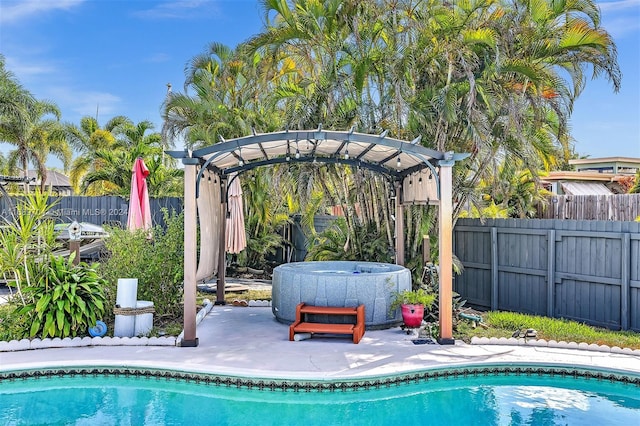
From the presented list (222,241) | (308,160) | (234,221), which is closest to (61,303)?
(222,241)

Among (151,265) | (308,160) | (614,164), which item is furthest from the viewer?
(614,164)

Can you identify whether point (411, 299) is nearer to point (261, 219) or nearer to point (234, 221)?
point (234, 221)

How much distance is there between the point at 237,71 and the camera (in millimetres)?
14078

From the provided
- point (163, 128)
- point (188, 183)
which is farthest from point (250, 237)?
point (188, 183)

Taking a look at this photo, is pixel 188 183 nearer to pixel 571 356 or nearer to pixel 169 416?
pixel 169 416

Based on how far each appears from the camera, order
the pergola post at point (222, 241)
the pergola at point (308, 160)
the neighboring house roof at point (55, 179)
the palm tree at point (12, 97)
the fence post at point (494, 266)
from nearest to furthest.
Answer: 1. the pergola at point (308, 160)
2. the pergola post at point (222, 241)
3. the fence post at point (494, 266)
4. the palm tree at point (12, 97)
5. the neighboring house roof at point (55, 179)

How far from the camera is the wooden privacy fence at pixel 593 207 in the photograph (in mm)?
14195

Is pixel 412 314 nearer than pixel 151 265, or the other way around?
pixel 412 314

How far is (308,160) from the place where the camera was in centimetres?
905

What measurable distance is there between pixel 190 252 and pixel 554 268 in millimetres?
5670

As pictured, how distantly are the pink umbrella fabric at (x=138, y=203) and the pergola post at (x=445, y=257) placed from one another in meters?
4.50

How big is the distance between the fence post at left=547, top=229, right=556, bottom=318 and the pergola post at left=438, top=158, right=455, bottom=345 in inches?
97.7

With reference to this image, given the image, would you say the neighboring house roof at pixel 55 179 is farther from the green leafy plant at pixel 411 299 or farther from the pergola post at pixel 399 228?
A: the green leafy plant at pixel 411 299

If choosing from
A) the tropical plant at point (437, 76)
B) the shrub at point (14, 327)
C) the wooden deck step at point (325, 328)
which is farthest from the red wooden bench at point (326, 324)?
the shrub at point (14, 327)
